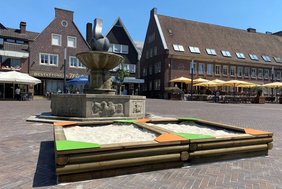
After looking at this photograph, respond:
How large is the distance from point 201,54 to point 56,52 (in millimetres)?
23561

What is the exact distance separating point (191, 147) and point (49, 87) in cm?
3355

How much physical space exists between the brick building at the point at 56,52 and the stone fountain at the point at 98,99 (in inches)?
980

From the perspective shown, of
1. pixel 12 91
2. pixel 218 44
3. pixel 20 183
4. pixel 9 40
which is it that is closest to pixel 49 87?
pixel 12 91

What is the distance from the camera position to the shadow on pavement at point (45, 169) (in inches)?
157

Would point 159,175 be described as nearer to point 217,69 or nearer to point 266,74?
point 217,69

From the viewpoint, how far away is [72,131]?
247 inches

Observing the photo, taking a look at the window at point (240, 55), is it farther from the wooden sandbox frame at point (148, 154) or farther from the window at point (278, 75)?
the wooden sandbox frame at point (148, 154)

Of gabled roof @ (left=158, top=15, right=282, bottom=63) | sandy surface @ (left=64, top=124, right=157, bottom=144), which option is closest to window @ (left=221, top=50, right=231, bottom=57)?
gabled roof @ (left=158, top=15, right=282, bottom=63)

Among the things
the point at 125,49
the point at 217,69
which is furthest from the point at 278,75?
the point at 125,49

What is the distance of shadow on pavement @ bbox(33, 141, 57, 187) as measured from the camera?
3.99 m

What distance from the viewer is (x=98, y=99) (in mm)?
9984

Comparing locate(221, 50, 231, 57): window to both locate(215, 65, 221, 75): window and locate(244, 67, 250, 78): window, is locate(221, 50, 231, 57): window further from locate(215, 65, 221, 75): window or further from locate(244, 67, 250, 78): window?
locate(244, 67, 250, 78): window

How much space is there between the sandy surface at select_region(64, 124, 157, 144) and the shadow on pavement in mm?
564

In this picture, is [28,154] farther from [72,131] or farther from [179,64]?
[179,64]
